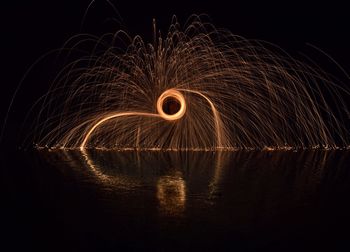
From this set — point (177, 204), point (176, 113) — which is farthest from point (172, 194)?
point (176, 113)

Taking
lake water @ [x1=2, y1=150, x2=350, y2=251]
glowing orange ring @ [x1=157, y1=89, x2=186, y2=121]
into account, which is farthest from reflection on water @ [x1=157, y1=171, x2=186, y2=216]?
glowing orange ring @ [x1=157, y1=89, x2=186, y2=121]

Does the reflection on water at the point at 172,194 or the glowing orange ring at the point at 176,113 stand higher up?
the glowing orange ring at the point at 176,113

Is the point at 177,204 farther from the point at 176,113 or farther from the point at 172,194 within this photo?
the point at 176,113

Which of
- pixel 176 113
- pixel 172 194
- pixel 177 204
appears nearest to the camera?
pixel 177 204

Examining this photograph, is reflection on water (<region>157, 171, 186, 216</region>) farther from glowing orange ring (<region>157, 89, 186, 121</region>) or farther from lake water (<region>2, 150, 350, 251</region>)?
glowing orange ring (<region>157, 89, 186, 121</region>)

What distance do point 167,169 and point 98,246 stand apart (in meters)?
5.10

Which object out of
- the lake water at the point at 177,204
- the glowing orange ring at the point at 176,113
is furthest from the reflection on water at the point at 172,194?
the glowing orange ring at the point at 176,113

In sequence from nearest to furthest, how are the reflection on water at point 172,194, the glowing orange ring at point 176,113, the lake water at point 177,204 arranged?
the lake water at point 177,204 → the reflection on water at point 172,194 → the glowing orange ring at point 176,113

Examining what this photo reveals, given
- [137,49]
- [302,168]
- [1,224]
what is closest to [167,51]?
[137,49]

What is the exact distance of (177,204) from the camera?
25.5ft

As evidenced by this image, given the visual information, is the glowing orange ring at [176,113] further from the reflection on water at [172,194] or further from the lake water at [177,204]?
the reflection on water at [172,194]

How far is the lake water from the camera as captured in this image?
6172mm

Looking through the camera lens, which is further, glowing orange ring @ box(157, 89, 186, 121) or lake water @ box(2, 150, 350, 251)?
glowing orange ring @ box(157, 89, 186, 121)

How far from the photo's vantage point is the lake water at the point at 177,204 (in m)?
6.17
